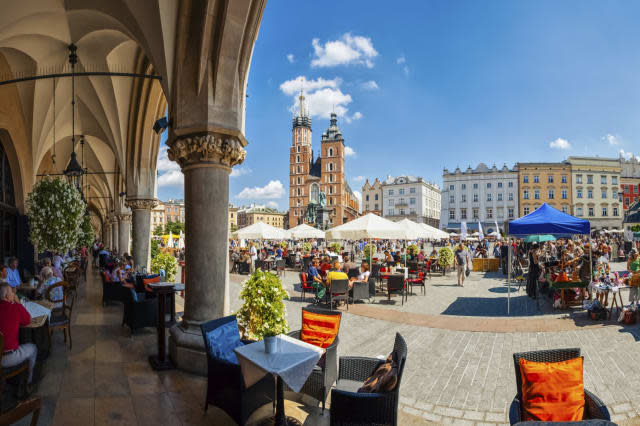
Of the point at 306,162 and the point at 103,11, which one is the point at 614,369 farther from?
the point at 306,162

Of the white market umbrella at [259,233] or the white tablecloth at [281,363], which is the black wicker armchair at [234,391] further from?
the white market umbrella at [259,233]

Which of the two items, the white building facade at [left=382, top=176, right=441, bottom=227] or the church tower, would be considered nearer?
the white building facade at [left=382, top=176, right=441, bottom=227]

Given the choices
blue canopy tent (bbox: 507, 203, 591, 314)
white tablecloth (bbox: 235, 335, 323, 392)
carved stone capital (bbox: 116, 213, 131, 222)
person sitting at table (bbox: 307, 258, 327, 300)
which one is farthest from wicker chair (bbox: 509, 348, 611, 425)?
carved stone capital (bbox: 116, 213, 131, 222)

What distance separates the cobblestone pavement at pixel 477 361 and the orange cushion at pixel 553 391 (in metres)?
1.15

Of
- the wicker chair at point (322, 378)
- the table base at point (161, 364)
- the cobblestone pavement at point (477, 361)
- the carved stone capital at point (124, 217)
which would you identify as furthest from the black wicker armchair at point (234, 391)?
the carved stone capital at point (124, 217)

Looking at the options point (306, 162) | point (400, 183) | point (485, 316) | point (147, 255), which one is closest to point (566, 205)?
point (400, 183)

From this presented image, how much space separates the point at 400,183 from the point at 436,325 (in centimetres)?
7382

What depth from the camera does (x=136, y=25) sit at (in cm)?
586

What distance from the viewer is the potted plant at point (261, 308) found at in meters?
4.13

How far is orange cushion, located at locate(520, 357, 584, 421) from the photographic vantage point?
8.57ft

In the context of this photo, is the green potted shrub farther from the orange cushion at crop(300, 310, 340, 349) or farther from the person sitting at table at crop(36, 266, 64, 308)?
the orange cushion at crop(300, 310, 340, 349)

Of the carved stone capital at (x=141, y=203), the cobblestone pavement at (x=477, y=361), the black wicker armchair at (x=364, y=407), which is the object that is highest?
the carved stone capital at (x=141, y=203)

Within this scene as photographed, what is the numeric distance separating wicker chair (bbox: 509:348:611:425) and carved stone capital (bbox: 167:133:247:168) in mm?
3982

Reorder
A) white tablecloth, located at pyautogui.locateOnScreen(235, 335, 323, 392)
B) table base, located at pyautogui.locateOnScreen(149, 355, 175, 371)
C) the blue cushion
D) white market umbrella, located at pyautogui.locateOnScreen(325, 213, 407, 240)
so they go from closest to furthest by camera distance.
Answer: white tablecloth, located at pyautogui.locateOnScreen(235, 335, 323, 392) < the blue cushion < table base, located at pyautogui.locateOnScreen(149, 355, 175, 371) < white market umbrella, located at pyautogui.locateOnScreen(325, 213, 407, 240)
